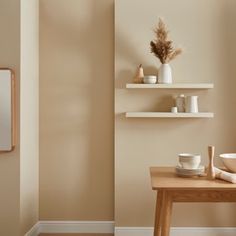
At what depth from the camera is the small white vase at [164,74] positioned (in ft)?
10.8

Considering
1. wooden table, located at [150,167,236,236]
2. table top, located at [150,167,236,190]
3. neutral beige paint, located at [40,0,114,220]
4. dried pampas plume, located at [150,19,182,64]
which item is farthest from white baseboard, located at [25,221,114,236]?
dried pampas plume, located at [150,19,182,64]

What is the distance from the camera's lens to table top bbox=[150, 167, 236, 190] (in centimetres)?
218

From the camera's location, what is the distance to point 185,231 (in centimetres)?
340

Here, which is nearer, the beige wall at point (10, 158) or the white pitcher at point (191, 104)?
the beige wall at point (10, 158)

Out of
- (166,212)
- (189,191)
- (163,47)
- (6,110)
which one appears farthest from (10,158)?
(163,47)

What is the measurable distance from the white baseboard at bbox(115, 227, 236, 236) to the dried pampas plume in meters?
1.58

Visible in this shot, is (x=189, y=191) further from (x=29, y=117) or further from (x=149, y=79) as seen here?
(x=29, y=117)

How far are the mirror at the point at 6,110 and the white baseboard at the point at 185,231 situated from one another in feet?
4.32

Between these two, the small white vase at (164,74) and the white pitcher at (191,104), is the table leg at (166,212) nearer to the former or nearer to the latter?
the white pitcher at (191,104)

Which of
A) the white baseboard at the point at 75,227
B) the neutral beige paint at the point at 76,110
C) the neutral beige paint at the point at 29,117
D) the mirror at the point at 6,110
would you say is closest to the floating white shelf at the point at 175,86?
the neutral beige paint at the point at 76,110

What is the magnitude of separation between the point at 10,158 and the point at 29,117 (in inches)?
18.4

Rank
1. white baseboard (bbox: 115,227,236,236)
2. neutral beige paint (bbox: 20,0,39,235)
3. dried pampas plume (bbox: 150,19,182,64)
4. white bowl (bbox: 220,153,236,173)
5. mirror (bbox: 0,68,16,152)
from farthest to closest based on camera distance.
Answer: white baseboard (bbox: 115,227,236,236)
dried pampas plume (bbox: 150,19,182,64)
neutral beige paint (bbox: 20,0,39,235)
mirror (bbox: 0,68,16,152)
white bowl (bbox: 220,153,236,173)

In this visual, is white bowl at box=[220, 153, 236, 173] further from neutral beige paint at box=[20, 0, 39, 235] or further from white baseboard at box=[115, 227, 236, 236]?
neutral beige paint at box=[20, 0, 39, 235]

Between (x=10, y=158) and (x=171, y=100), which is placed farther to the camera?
(x=171, y=100)
